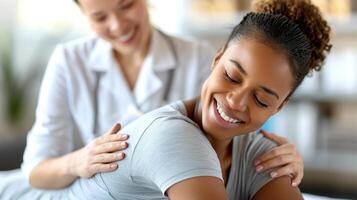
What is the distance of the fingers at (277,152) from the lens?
1.31 m

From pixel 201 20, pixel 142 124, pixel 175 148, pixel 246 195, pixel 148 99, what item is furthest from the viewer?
pixel 201 20

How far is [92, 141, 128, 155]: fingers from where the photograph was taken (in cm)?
119

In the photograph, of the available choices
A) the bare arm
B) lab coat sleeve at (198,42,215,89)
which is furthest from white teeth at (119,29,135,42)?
the bare arm

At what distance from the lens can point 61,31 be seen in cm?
412

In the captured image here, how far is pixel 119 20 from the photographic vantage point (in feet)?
5.82

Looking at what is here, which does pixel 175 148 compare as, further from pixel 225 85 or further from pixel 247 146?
pixel 247 146

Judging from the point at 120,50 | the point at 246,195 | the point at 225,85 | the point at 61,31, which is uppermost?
the point at 225,85

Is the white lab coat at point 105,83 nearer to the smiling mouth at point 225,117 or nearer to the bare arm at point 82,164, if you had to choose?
the bare arm at point 82,164

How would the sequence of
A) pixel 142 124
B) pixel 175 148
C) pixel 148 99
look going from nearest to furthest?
1. pixel 175 148
2. pixel 142 124
3. pixel 148 99

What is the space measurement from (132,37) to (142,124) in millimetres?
759

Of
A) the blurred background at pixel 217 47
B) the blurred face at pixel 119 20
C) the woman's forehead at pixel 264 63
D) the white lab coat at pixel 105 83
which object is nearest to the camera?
the woman's forehead at pixel 264 63

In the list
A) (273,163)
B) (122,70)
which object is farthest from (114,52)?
(273,163)

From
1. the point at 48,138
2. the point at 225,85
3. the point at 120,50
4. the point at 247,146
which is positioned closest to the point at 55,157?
the point at 48,138

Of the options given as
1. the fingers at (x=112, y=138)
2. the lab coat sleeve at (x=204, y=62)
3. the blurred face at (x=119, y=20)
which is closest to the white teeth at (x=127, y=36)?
the blurred face at (x=119, y=20)
